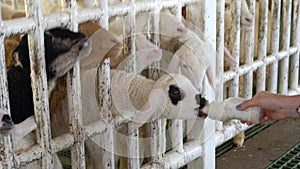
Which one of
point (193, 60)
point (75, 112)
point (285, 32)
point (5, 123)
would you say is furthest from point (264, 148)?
point (5, 123)

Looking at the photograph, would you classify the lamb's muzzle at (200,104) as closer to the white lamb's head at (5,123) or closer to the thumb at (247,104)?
the thumb at (247,104)

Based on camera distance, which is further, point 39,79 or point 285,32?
point 285,32

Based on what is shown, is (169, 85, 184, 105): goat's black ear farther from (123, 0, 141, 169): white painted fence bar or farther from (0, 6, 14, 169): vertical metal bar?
(0, 6, 14, 169): vertical metal bar

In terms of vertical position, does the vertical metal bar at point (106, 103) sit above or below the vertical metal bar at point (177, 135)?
above

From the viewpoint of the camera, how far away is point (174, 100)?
5.16 ft

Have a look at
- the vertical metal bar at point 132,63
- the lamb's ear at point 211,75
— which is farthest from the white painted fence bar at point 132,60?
the lamb's ear at point 211,75

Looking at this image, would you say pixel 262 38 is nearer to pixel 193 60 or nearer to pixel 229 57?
pixel 229 57

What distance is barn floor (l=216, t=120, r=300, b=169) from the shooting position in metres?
2.26

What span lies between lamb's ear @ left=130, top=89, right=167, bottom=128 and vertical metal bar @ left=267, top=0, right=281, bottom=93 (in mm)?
1100

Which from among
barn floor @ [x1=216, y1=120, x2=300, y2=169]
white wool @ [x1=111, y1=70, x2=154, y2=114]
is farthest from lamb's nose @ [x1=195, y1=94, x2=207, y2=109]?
barn floor @ [x1=216, y1=120, x2=300, y2=169]

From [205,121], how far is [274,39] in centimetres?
78

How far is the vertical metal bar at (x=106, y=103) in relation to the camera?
1493 millimetres

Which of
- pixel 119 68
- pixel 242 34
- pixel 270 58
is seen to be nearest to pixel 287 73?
pixel 270 58

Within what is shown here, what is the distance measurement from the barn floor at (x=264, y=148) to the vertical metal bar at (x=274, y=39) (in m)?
0.22
